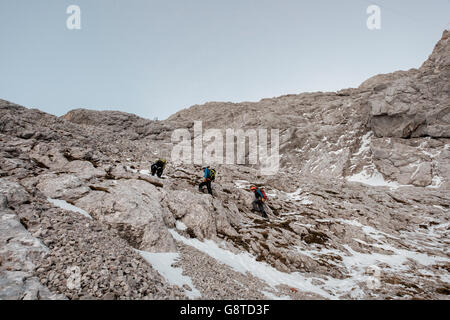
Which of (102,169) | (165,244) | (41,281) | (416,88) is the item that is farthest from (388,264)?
(416,88)

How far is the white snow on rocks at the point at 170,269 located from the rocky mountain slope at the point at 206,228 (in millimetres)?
59

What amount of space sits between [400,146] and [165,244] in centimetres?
5022

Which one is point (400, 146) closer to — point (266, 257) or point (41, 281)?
point (266, 257)

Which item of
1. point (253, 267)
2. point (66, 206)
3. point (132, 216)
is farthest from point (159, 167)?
point (253, 267)

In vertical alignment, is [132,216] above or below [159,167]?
below

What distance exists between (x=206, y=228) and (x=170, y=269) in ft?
19.7

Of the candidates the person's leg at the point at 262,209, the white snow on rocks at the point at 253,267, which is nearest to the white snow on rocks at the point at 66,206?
the white snow on rocks at the point at 253,267

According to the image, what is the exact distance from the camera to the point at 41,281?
586cm

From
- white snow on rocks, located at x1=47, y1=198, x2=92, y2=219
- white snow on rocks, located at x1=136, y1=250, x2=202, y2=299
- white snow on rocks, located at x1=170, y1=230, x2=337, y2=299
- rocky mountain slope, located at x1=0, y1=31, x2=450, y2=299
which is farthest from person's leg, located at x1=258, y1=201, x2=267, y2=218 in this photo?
white snow on rocks, located at x1=47, y1=198, x2=92, y2=219

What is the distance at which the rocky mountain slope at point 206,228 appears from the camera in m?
7.11

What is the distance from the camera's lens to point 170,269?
930 cm

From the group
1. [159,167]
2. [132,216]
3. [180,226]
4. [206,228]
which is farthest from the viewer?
[159,167]

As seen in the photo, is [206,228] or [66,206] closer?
[66,206]

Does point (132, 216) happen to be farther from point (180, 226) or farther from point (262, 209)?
point (262, 209)
